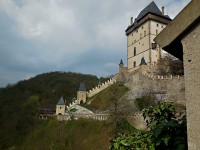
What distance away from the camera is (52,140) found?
3694 cm

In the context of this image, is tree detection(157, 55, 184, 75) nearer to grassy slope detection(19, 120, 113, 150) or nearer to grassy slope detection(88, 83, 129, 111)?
grassy slope detection(88, 83, 129, 111)

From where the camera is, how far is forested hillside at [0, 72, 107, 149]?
150 feet

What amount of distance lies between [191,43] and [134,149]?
2185 millimetres

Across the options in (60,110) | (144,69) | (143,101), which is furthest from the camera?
(144,69)

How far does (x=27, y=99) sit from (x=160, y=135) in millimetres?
63861

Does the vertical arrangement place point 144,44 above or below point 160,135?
above

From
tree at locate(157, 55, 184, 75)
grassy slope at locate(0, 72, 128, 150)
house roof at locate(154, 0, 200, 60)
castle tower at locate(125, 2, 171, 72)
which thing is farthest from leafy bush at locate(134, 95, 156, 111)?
house roof at locate(154, 0, 200, 60)

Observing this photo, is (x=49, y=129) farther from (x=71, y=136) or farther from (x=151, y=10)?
(x=151, y=10)

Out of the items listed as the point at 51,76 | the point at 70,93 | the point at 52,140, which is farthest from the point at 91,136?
the point at 51,76

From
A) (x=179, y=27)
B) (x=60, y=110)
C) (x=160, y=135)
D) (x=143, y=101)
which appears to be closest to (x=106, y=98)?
(x=143, y=101)

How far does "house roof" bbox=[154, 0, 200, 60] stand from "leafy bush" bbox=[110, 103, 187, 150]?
1.33 m

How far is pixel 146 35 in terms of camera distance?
54969mm

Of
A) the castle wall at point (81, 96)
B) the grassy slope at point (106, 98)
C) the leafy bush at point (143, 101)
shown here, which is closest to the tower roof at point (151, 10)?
the grassy slope at point (106, 98)

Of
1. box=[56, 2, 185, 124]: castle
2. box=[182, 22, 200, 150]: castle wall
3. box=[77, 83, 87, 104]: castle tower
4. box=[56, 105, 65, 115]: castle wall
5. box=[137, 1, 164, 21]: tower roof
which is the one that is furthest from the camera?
box=[137, 1, 164, 21]: tower roof
